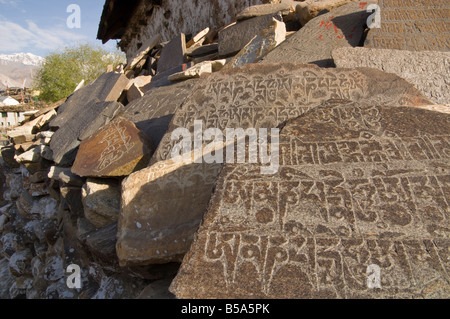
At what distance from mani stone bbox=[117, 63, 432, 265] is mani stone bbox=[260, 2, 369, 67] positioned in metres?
0.95

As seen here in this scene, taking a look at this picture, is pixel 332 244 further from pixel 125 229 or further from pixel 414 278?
pixel 125 229

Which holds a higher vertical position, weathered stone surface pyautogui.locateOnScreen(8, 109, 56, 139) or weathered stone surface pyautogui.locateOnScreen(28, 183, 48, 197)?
weathered stone surface pyautogui.locateOnScreen(8, 109, 56, 139)

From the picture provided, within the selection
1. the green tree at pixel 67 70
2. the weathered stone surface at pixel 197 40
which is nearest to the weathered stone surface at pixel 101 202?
the weathered stone surface at pixel 197 40

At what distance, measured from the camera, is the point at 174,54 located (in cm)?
650

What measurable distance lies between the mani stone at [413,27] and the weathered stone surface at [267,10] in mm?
1637

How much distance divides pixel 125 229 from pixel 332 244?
121cm

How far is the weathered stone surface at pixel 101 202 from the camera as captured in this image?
278 cm

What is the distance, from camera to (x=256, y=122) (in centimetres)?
267

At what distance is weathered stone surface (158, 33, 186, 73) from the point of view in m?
6.29

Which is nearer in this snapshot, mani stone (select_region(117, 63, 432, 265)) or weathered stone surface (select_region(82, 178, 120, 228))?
→ mani stone (select_region(117, 63, 432, 265))

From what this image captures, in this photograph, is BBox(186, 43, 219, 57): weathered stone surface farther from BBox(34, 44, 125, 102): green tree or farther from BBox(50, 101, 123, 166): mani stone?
BBox(34, 44, 125, 102): green tree

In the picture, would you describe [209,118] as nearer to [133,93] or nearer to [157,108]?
[157,108]

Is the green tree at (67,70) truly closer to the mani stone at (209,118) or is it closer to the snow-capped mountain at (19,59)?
the mani stone at (209,118)

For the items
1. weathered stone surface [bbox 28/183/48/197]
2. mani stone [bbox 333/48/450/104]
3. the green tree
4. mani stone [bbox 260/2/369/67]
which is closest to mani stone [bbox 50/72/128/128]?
weathered stone surface [bbox 28/183/48/197]
